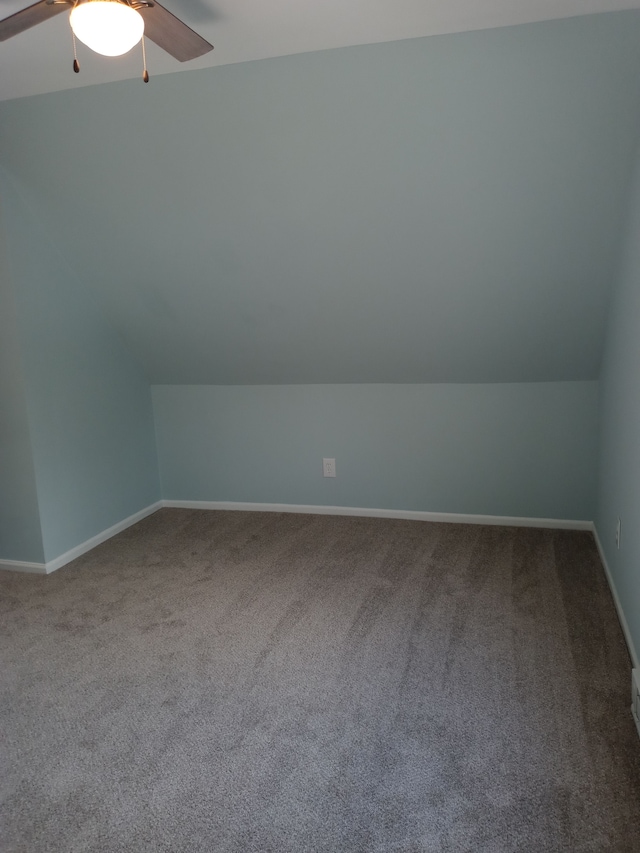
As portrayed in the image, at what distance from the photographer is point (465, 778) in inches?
65.9

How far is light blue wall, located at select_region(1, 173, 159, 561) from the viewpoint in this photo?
2.90 meters

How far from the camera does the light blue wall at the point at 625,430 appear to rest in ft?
6.75

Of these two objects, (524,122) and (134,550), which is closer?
(524,122)

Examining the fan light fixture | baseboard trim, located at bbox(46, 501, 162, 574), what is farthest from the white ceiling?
baseboard trim, located at bbox(46, 501, 162, 574)

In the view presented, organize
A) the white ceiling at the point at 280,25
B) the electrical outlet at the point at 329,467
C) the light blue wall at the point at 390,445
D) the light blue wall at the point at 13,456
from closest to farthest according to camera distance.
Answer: the white ceiling at the point at 280,25 → the light blue wall at the point at 13,456 → the light blue wall at the point at 390,445 → the electrical outlet at the point at 329,467

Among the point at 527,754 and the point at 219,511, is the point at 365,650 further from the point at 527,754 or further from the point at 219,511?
the point at 219,511

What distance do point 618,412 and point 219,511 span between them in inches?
92.0

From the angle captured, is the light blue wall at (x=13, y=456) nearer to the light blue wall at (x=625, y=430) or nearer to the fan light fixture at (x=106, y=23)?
the fan light fixture at (x=106, y=23)

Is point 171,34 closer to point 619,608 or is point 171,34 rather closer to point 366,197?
point 366,197

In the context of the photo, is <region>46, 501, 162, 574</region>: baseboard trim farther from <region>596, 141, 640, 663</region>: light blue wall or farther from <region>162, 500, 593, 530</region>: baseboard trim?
<region>596, 141, 640, 663</region>: light blue wall

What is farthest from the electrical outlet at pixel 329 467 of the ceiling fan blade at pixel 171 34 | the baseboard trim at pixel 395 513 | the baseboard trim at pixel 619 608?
the ceiling fan blade at pixel 171 34

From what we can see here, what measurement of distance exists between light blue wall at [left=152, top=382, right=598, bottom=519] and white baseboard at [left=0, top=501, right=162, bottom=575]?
0.44m

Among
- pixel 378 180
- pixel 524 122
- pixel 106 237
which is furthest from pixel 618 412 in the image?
pixel 106 237

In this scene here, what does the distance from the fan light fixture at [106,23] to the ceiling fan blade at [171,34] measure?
3.4 inches
